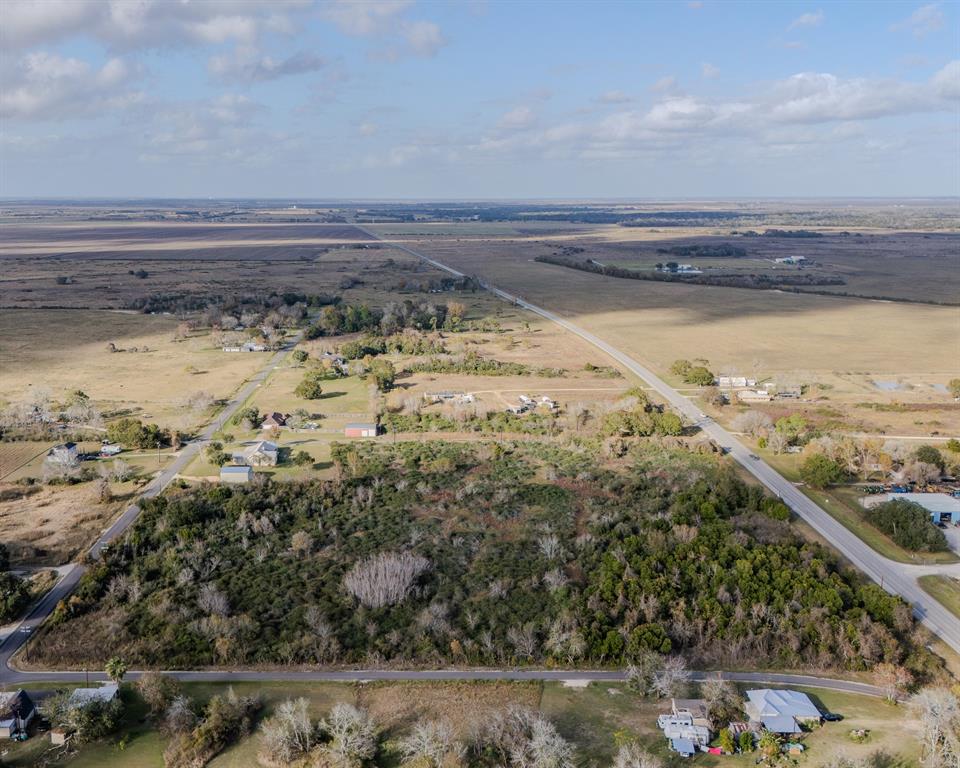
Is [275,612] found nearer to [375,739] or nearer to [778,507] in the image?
[375,739]

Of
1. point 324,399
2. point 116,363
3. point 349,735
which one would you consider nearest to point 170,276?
point 116,363

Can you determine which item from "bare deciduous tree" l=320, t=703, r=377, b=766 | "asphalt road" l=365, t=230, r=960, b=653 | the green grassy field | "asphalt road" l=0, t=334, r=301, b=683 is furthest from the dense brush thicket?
"bare deciduous tree" l=320, t=703, r=377, b=766

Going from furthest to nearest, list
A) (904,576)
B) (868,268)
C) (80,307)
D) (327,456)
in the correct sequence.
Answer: (868,268) < (80,307) < (327,456) < (904,576)

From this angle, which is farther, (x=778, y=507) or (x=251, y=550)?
(x=778, y=507)

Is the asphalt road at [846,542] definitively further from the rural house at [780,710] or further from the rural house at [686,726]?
the rural house at [686,726]

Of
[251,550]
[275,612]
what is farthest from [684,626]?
[251,550]

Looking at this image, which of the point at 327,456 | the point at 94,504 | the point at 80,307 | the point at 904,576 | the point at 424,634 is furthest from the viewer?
the point at 80,307

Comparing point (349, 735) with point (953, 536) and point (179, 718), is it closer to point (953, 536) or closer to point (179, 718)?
point (179, 718)

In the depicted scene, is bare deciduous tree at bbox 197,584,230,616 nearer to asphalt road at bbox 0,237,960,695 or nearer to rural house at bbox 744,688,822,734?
asphalt road at bbox 0,237,960,695
